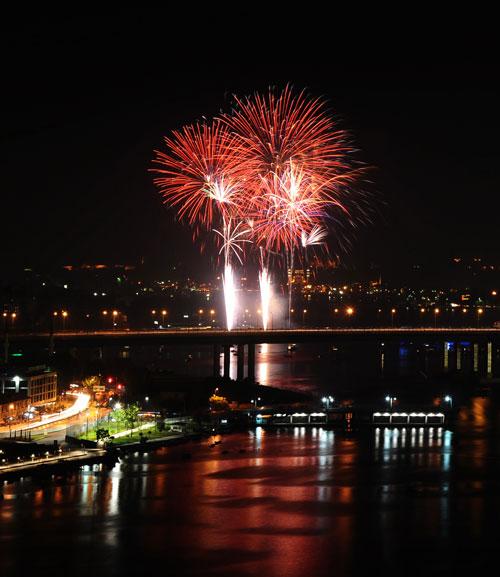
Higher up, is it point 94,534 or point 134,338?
point 134,338

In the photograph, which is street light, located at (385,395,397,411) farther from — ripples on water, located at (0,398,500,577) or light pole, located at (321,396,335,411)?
ripples on water, located at (0,398,500,577)

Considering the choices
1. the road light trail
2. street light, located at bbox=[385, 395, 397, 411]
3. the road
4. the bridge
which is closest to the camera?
the road

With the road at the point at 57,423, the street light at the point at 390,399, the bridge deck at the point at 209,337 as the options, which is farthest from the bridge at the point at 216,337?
the road at the point at 57,423

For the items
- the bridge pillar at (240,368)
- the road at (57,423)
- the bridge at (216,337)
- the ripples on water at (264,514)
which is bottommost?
the ripples on water at (264,514)

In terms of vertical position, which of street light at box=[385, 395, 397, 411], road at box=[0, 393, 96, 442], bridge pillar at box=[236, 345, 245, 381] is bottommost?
road at box=[0, 393, 96, 442]

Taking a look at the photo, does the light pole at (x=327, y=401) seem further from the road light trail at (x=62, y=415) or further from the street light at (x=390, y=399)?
the road light trail at (x=62, y=415)

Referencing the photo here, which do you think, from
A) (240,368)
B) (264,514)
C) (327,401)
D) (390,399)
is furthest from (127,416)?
(240,368)

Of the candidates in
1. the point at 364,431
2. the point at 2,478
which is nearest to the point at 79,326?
the point at 364,431

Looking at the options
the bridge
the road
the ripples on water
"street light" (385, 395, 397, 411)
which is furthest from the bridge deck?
the ripples on water

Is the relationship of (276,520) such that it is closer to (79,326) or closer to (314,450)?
(314,450)
